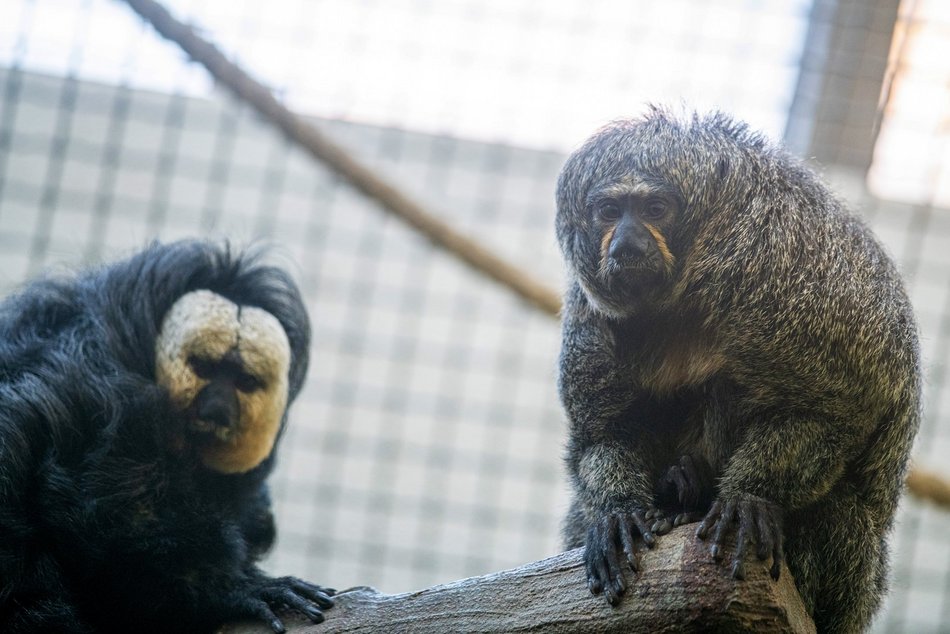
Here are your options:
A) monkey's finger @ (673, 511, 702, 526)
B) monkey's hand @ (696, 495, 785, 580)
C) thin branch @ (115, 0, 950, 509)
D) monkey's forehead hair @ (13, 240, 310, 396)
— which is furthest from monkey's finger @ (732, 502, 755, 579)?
thin branch @ (115, 0, 950, 509)

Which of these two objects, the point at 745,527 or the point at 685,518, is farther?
the point at 685,518

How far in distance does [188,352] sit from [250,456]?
1.29ft

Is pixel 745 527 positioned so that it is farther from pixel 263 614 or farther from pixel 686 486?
pixel 263 614

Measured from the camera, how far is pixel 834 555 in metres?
2.32

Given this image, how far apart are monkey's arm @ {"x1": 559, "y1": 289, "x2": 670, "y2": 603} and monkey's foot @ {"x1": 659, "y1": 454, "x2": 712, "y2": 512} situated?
1.8 inches

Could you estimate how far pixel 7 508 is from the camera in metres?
2.60

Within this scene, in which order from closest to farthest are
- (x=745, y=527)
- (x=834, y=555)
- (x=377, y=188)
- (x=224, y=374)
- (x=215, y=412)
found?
(x=745, y=527) < (x=834, y=555) < (x=215, y=412) < (x=224, y=374) < (x=377, y=188)

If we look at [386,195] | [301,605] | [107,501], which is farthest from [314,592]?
[386,195]

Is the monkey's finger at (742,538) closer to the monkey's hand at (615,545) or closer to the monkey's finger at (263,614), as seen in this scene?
the monkey's hand at (615,545)

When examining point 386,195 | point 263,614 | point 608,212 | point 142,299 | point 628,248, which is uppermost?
point 386,195

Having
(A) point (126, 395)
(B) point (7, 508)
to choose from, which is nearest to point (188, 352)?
(A) point (126, 395)

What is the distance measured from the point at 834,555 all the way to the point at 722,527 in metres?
0.44

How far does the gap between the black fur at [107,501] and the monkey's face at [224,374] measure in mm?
77

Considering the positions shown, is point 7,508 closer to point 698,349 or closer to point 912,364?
point 698,349
